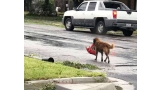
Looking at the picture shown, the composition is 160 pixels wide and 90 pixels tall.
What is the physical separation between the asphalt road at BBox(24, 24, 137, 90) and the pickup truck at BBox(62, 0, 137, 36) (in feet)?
0.41

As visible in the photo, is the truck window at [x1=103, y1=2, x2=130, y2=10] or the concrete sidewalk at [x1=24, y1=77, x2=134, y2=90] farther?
the truck window at [x1=103, y1=2, x2=130, y2=10]

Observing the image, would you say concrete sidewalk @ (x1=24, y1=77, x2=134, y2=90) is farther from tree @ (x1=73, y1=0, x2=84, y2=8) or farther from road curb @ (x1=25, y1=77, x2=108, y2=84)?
tree @ (x1=73, y1=0, x2=84, y2=8)

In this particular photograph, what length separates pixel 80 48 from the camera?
6.12 metres

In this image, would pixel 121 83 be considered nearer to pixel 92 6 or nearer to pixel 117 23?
pixel 117 23

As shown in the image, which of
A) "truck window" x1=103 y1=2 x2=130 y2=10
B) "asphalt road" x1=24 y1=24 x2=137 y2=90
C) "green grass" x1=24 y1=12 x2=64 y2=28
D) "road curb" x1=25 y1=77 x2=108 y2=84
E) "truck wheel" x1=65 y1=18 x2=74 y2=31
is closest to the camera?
"road curb" x1=25 y1=77 x2=108 y2=84

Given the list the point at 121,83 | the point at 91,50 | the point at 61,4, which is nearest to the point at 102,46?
the point at 91,50

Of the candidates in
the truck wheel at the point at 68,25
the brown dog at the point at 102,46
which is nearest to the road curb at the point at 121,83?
the brown dog at the point at 102,46

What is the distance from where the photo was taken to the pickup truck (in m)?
6.07

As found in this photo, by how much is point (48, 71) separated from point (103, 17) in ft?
3.63

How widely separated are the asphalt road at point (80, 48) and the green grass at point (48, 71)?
0.14m

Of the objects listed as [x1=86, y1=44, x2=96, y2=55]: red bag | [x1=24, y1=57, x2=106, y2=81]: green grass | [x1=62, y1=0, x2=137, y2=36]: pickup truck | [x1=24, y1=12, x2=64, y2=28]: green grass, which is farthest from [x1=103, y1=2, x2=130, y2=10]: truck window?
[x1=24, y1=57, x2=106, y2=81]: green grass

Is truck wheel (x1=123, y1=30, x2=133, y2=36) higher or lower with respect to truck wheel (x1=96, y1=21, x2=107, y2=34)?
lower
